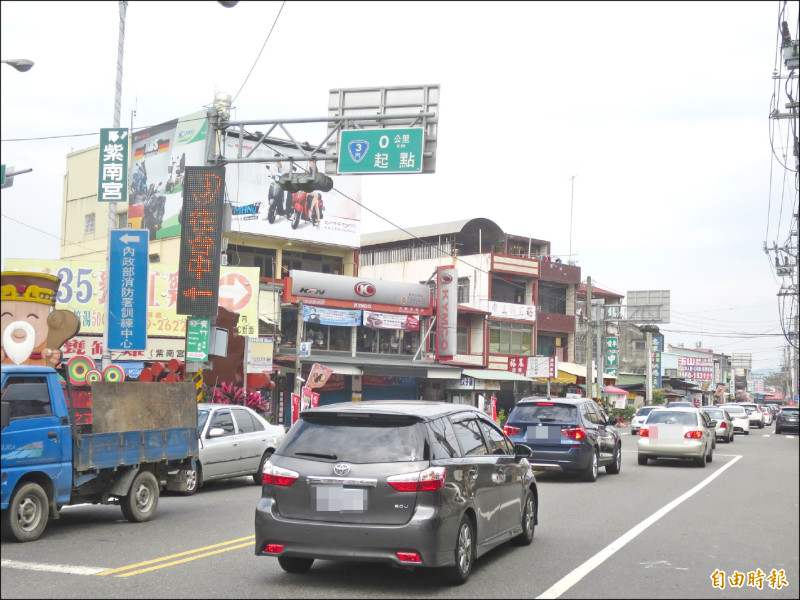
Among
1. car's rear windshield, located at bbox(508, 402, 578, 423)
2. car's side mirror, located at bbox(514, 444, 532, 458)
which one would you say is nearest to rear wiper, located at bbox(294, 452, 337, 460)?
car's side mirror, located at bbox(514, 444, 532, 458)

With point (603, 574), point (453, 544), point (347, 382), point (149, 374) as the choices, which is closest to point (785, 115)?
point (603, 574)

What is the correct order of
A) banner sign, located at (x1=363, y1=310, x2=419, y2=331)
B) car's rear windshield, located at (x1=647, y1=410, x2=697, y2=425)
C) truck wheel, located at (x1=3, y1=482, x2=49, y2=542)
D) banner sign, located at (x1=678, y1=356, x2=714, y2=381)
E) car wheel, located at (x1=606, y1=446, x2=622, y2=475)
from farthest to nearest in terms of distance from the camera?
banner sign, located at (x1=678, y1=356, x2=714, y2=381) < banner sign, located at (x1=363, y1=310, x2=419, y2=331) < car's rear windshield, located at (x1=647, y1=410, x2=697, y2=425) < car wheel, located at (x1=606, y1=446, x2=622, y2=475) < truck wheel, located at (x1=3, y1=482, x2=49, y2=542)

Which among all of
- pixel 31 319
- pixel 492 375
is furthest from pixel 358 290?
pixel 31 319

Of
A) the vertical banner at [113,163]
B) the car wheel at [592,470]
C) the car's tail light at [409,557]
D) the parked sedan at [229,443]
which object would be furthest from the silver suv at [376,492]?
the vertical banner at [113,163]

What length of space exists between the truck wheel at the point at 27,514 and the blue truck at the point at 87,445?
1cm

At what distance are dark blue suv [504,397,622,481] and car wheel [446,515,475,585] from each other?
9.08m

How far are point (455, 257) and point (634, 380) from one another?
32.2m

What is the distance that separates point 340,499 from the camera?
7.14m

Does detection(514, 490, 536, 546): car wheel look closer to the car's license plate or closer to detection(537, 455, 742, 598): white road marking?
detection(537, 455, 742, 598): white road marking

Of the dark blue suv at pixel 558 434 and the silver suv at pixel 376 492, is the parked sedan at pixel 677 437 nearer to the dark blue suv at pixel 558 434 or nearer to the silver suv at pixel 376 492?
the dark blue suv at pixel 558 434

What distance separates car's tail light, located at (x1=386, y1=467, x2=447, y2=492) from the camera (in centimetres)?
700

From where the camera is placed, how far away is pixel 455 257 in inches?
2048

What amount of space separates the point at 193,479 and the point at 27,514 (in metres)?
4.41

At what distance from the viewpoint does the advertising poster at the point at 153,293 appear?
28844 millimetres
